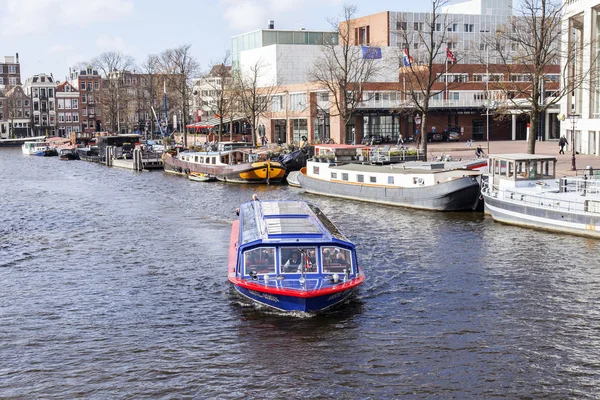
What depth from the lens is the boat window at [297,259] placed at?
2816cm

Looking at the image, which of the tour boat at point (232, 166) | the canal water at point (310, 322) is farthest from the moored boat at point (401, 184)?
the tour boat at point (232, 166)

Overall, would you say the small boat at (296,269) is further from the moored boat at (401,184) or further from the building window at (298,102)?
the building window at (298,102)

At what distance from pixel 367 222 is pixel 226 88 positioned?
266ft

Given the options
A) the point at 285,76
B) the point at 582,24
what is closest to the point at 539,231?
the point at 582,24

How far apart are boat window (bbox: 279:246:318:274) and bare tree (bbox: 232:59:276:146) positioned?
7624cm

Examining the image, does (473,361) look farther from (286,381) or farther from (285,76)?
(285,76)

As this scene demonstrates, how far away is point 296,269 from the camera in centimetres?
2817

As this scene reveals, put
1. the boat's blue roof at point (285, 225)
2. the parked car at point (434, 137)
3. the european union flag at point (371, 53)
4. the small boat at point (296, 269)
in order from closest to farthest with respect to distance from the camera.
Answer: the small boat at point (296, 269) → the boat's blue roof at point (285, 225) → the parked car at point (434, 137) → the european union flag at point (371, 53)

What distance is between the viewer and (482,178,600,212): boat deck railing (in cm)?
4125

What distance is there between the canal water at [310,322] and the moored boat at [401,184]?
18.1 feet

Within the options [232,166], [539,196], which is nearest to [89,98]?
[232,166]

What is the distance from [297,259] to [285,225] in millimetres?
2786

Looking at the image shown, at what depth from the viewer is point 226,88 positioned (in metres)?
126

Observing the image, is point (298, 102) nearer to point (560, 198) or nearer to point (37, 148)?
point (37, 148)
